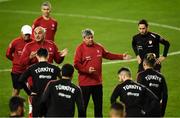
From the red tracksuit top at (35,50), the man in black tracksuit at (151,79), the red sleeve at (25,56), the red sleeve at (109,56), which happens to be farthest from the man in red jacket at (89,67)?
the man in black tracksuit at (151,79)

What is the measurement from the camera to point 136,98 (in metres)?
14.1

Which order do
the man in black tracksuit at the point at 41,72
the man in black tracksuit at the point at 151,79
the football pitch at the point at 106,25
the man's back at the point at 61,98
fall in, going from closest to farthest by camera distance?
the man's back at the point at 61,98 → the man in black tracksuit at the point at 41,72 → the man in black tracksuit at the point at 151,79 → the football pitch at the point at 106,25

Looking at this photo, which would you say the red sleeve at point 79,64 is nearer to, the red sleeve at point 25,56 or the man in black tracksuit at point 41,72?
the red sleeve at point 25,56

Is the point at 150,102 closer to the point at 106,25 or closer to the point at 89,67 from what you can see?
the point at 89,67

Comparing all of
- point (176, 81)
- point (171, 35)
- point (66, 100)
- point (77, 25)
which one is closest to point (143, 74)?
point (66, 100)

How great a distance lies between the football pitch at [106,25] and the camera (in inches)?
883

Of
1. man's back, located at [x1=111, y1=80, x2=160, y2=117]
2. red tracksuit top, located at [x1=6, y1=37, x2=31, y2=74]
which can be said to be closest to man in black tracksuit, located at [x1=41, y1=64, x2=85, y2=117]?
man's back, located at [x1=111, y1=80, x2=160, y2=117]

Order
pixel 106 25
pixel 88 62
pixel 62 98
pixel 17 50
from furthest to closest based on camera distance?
pixel 106 25 → pixel 17 50 → pixel 88 62 → pixel 62 98

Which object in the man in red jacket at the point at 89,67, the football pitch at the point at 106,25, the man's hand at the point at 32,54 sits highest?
the man's hand at the point at 32,54

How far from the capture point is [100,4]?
115 feet

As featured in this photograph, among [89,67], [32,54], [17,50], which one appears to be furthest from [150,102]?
[17,50]

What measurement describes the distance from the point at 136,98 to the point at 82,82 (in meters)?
3.16

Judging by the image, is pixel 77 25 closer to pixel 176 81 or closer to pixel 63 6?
pixel 63 6

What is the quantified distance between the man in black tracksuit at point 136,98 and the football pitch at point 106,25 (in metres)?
5.00
